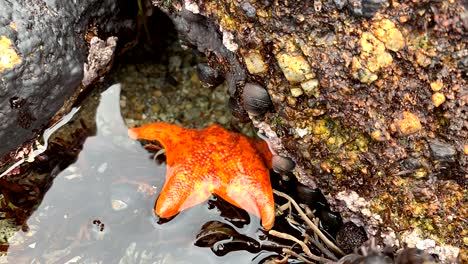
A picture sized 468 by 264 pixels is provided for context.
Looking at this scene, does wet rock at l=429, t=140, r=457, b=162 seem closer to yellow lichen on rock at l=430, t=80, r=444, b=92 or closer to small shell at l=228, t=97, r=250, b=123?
yellow lichen on rock at l=430, t=80, r=444, b=92

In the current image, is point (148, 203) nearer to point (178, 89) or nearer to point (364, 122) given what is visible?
point (178, 89)

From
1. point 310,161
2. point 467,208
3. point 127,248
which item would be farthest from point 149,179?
point 467,208

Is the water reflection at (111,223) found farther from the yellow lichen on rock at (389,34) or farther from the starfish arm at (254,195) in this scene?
the yellow lichen on rock at (389,34)

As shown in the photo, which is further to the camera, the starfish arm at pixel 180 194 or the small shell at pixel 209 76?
the small shell at pixel 209 76

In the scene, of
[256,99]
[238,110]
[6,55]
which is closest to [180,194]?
[238,110]

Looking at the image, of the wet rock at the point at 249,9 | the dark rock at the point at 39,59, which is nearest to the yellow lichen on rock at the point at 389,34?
the wet rock at the point at 249,9

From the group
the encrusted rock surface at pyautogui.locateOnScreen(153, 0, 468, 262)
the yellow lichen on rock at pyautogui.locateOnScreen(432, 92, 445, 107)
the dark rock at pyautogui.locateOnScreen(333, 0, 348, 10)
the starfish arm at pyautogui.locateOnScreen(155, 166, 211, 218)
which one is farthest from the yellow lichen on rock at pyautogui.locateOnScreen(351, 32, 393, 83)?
the starfish arm at pyautogui.locateOnScreen(155, 166, 211, 218)
